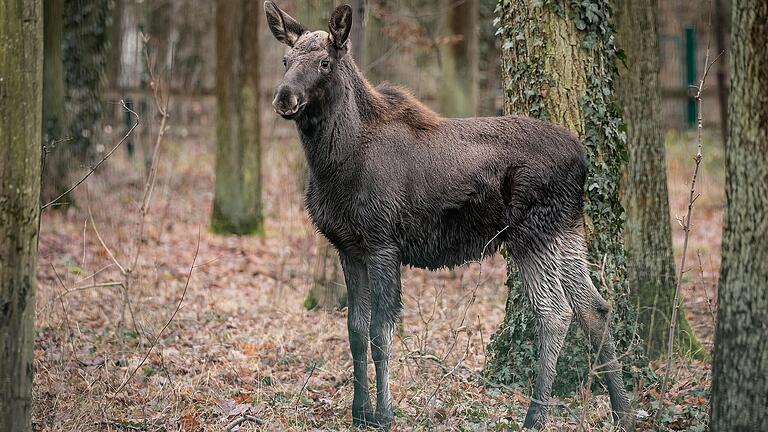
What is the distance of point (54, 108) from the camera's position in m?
15.6

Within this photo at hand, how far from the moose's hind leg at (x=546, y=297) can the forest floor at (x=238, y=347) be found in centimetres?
48

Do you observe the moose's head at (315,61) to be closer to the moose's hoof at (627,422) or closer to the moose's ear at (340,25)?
the moose's ear at (340,25)

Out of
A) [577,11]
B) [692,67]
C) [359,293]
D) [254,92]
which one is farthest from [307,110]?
[692,67]

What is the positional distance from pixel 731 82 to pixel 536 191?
6.82ft

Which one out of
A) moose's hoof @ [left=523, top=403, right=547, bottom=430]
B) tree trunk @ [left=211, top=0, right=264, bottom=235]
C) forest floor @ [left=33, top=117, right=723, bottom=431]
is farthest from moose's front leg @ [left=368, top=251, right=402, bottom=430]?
tree trunk @ [left=211, top=0, right=264, bottom=235]

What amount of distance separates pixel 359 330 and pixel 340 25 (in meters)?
2.33

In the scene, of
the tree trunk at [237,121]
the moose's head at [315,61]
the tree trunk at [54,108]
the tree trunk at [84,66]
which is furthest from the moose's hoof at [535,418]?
the tree trunk at [84,66]

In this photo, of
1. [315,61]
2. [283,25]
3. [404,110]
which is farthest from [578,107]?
[283,25]

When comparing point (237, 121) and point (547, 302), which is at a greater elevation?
point (237, 121)

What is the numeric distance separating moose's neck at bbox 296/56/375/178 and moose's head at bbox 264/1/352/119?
0.08 m

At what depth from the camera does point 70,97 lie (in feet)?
53.1

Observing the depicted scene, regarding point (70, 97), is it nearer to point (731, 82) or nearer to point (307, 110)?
point (307, 110)

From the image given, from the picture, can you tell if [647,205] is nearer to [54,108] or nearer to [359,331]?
[359,331]

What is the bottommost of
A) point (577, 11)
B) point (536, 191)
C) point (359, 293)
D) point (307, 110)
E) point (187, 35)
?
point (359, 293)
